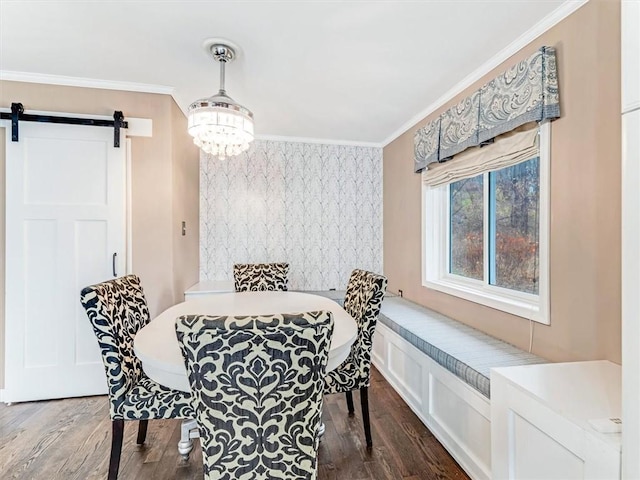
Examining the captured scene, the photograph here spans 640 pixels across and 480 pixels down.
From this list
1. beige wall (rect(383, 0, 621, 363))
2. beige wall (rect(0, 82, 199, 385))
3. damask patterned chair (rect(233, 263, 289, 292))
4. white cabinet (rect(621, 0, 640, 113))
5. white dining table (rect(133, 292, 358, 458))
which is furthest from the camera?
damask patterned chair (rect(233, 263, 289, 292))

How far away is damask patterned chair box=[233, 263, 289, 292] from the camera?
2998 millimetres

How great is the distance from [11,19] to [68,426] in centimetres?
249

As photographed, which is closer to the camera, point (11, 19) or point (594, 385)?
point (594, 385)

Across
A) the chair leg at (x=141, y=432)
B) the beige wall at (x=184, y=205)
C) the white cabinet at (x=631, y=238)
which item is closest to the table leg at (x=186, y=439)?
the chair leg at (x=141, y=432)

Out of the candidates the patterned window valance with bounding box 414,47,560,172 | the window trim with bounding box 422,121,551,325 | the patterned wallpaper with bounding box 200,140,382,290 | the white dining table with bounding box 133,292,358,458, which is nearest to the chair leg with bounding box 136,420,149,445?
the white dining table with bounding box 133,292,358,458

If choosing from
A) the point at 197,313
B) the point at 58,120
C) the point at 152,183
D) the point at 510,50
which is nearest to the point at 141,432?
the point at 197,313

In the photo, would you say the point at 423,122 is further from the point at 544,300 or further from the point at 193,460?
the point at 193,460

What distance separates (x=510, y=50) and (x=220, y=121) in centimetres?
183

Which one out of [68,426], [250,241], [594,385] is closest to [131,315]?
[68,426]

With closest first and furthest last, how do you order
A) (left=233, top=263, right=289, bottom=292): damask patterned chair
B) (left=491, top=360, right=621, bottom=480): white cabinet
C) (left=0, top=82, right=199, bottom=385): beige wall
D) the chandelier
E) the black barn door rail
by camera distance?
(left=491, top=360, right=621, bottom=480): white cabinet, the chandelier, the black barn door rail, (left=0, top=82, right=199, bottom=385): beige wall, (left=233, top=263, right=289, bottom=292): damask patterned chair

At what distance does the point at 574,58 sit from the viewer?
1615 mm

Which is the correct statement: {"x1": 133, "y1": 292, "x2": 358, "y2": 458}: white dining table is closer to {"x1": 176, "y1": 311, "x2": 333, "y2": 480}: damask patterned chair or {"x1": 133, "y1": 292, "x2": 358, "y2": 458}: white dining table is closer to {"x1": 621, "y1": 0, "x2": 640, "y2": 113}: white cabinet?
{"x1": 176, "y1": 311, "x2": 333, "y2": 480}: damask patterned chair

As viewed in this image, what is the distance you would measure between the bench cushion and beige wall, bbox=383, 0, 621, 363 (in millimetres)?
182

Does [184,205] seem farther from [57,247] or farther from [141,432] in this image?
[141,432]
